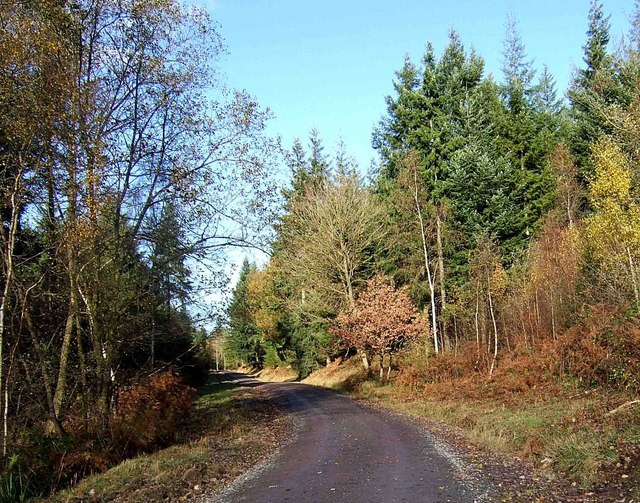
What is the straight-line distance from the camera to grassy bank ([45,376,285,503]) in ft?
26.9

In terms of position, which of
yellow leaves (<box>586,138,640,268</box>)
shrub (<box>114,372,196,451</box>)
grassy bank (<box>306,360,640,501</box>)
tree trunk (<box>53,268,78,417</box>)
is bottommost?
grassy bank (<box>306,360,640,501</box>)

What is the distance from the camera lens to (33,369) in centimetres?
1146

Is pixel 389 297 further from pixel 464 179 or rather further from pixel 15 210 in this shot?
pixel 15 210

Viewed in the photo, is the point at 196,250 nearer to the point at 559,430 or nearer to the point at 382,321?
the point at 559,430

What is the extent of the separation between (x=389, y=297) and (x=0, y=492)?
21.4m

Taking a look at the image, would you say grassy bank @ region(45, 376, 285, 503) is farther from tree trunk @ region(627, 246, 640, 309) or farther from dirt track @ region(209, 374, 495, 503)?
tree trunk @ region(627, 246, 640, 309)

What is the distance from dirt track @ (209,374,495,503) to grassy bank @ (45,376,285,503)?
666 mm

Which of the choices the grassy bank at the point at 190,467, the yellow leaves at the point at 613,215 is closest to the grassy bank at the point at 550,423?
the yellow leaves at the point at 613,215

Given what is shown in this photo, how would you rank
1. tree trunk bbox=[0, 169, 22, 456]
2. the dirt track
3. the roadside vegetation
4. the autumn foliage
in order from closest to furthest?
1. the dirt track
2. tree trunk bbox=[0, 169, 22, 456]
3. the roadside vegetation
4. the autumn foliage

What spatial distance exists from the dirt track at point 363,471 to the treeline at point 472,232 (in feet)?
18.3

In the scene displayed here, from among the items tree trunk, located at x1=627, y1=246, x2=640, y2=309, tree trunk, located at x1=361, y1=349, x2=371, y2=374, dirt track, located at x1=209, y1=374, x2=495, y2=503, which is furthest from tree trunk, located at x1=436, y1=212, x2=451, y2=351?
dirt track, located at x1=209, y1=374, x2=495, y2=503

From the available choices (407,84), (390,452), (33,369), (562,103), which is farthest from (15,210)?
(562,103)

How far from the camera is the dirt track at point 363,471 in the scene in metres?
7.44

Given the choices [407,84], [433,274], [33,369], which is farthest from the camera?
[407,84]
